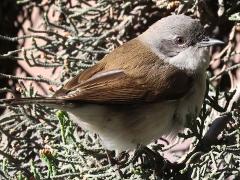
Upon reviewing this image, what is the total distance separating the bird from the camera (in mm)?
2838

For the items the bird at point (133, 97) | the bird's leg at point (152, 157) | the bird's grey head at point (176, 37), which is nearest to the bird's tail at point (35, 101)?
the bird at point (133, 97)

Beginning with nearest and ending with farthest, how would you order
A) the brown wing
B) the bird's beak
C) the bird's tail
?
the bird's tail, the brown wing, the bird's beak

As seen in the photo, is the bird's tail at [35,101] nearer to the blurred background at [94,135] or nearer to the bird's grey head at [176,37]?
the blurred background at [94,135]

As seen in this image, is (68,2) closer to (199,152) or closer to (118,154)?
(118,154)

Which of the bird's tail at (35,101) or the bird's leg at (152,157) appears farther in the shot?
the bird's leg at (152,157)

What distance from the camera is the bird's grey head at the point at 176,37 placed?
3.13m

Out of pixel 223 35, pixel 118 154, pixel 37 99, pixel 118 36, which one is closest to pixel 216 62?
pixel 223 35

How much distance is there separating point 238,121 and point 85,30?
1.29 metres

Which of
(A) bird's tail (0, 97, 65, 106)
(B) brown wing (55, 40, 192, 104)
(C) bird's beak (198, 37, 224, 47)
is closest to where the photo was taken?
(A) bird's tail (0, 97, 65, 106)

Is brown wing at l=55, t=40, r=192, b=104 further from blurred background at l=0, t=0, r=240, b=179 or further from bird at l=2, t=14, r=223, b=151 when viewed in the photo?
blurred background at l=0, t=0, r=240, b=179

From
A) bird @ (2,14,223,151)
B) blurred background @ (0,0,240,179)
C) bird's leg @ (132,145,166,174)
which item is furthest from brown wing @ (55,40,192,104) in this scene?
bird's leg @ (132,145,166,174)

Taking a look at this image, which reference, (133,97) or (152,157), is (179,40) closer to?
(133,97)

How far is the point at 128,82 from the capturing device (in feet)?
9.48

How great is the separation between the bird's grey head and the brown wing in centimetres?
16
